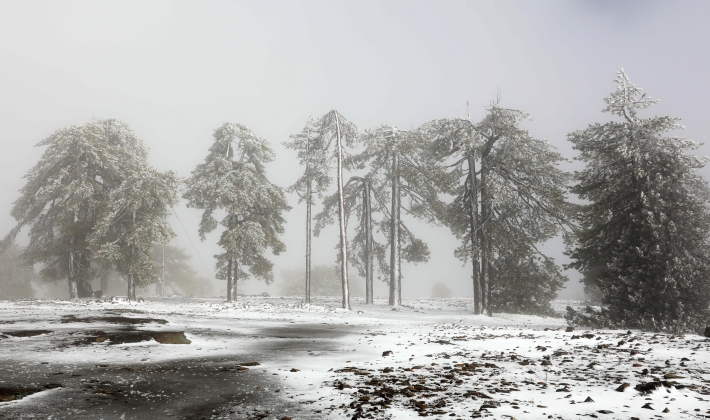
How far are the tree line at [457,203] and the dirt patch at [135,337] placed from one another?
14.2 metres

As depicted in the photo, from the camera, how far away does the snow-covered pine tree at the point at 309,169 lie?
26.3 metres

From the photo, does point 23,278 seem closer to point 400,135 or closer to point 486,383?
point 400,135

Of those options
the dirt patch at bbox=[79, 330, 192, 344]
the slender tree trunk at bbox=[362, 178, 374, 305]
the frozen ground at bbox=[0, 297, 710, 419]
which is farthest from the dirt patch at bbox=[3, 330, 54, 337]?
the slender tree trunk at bbox=[362, 178, 374, 305]

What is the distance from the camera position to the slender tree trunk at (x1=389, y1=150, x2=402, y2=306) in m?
26.3

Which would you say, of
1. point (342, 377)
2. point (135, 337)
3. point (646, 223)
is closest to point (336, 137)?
point (646, 223)

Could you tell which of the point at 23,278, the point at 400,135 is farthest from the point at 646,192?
the point at 23,278

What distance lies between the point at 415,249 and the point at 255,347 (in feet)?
68.1

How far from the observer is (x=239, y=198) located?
2498cm

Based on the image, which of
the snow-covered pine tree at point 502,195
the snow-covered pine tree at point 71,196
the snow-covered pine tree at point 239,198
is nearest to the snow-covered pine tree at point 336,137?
the snow-covered pine tree at point 239,198

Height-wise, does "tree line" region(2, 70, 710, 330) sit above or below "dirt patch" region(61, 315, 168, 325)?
above

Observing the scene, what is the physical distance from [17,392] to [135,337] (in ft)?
15.8

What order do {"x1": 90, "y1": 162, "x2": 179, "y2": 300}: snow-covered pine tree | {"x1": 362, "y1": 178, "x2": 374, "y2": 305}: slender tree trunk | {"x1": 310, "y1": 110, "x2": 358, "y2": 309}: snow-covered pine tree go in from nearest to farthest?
{"x1": 90, "y1": 162, "x2": 179, "y2": 300}: snow-covered pine tree, {"x1": 310, "y1": 110, "x2": 358, "y2": 309}: snow-covered pine tree, {"x1": 362, "y1": 178, "x2": 374, "y2": 305}: slender tree trunk

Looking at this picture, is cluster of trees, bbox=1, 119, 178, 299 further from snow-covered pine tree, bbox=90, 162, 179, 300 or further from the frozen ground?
the frozen ground

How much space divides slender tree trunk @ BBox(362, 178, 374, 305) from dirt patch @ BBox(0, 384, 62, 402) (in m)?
23.9
